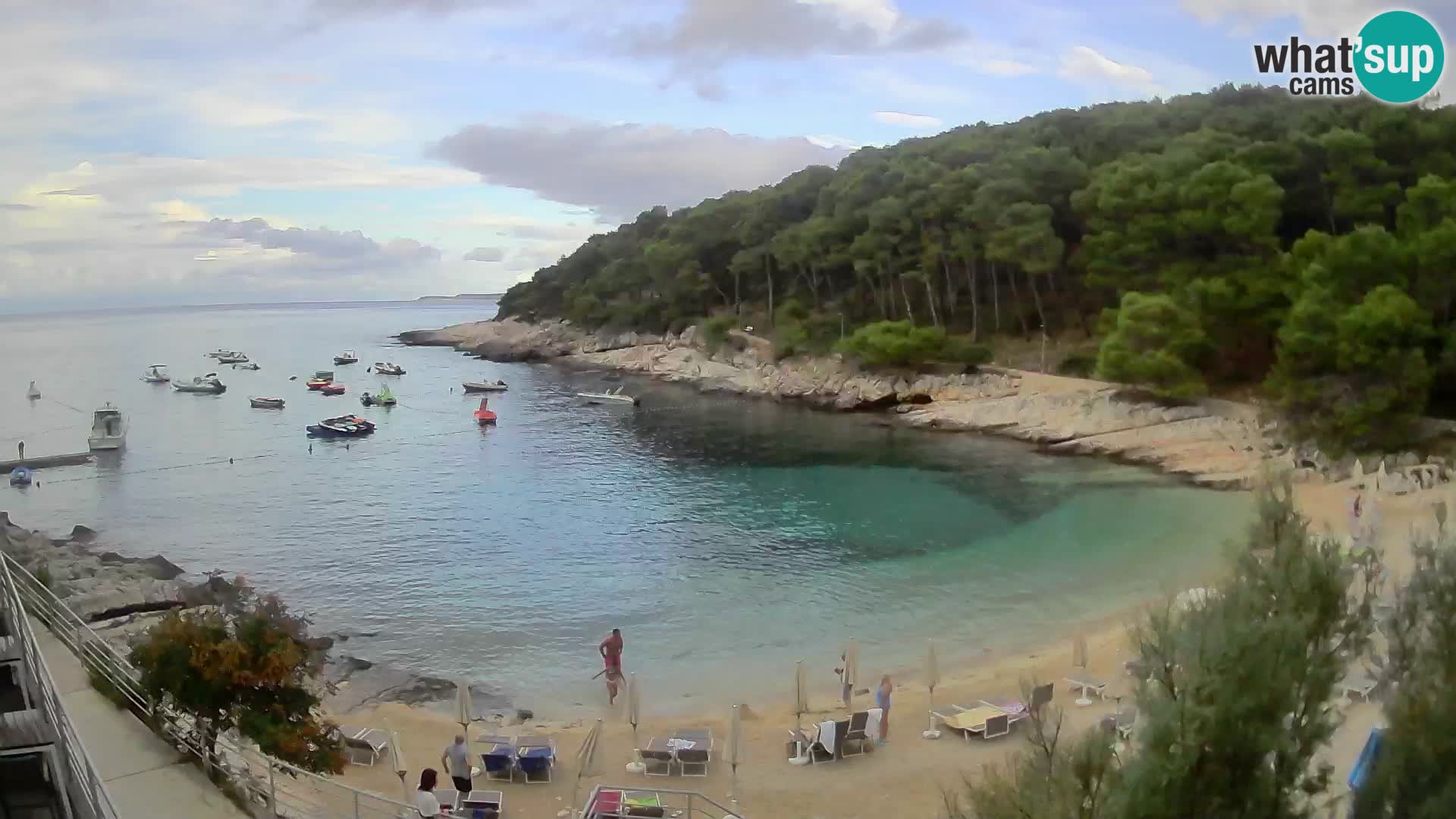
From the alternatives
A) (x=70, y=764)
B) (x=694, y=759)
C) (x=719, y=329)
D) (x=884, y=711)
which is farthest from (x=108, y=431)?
(x=70, y=764)

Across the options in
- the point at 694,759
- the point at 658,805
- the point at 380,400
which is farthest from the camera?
the point at 380,400

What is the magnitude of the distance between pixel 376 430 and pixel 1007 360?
34721mm

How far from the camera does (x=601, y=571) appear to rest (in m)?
24.9

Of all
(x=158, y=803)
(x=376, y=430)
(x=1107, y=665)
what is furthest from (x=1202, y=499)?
(x=376, y=430)

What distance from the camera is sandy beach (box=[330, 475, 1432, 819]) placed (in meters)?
11.4

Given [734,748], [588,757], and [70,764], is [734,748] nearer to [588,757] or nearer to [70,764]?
[588,757]

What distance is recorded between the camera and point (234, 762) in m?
10.3

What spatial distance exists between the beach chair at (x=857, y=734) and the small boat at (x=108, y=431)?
149 feet

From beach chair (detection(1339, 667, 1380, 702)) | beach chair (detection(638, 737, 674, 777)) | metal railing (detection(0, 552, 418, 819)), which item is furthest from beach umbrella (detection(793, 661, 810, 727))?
beach chair (detection(1339, 667, 1380, 702))

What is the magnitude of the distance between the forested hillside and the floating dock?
1532 inches

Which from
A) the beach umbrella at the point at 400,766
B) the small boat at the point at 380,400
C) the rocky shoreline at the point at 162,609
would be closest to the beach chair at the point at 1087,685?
the rocky shoreline at the point at 162,609

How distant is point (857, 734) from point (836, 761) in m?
0.51

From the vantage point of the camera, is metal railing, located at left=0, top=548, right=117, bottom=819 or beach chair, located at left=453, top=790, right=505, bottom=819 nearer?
metal railing, located at left=0, top=548, right=117, bottom=819

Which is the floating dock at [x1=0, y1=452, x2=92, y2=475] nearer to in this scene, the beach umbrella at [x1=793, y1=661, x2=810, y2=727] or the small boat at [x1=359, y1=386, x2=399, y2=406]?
the small boat at [x1=359, y1=386, x2=399, y2=406]
